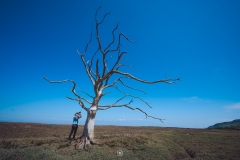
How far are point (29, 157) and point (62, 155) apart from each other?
222 cm

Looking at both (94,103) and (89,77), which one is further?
(89,77)

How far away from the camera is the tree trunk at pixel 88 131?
15141 mm

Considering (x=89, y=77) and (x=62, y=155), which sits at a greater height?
(x=89, y=77)

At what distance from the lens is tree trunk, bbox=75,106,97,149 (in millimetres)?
15141

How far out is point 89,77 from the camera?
18000 mm

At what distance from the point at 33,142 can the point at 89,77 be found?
8.15 meters

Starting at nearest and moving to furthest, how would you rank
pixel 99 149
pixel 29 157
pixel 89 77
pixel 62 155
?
pixel 29 157, pixel 62 155, pixel 99 149, pixel 89 77

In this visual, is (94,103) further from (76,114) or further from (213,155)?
(213,155)

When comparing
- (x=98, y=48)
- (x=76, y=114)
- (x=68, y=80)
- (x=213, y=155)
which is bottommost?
(x=213, y=155)

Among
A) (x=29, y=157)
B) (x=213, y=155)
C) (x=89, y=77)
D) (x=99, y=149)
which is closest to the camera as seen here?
(x=29, y=157)

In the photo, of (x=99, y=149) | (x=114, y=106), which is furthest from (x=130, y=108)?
(x=99, y=149)

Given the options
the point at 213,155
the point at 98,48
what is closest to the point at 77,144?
the point at 98,48

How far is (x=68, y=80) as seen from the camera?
16828mm

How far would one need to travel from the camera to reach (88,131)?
52.0 ft
